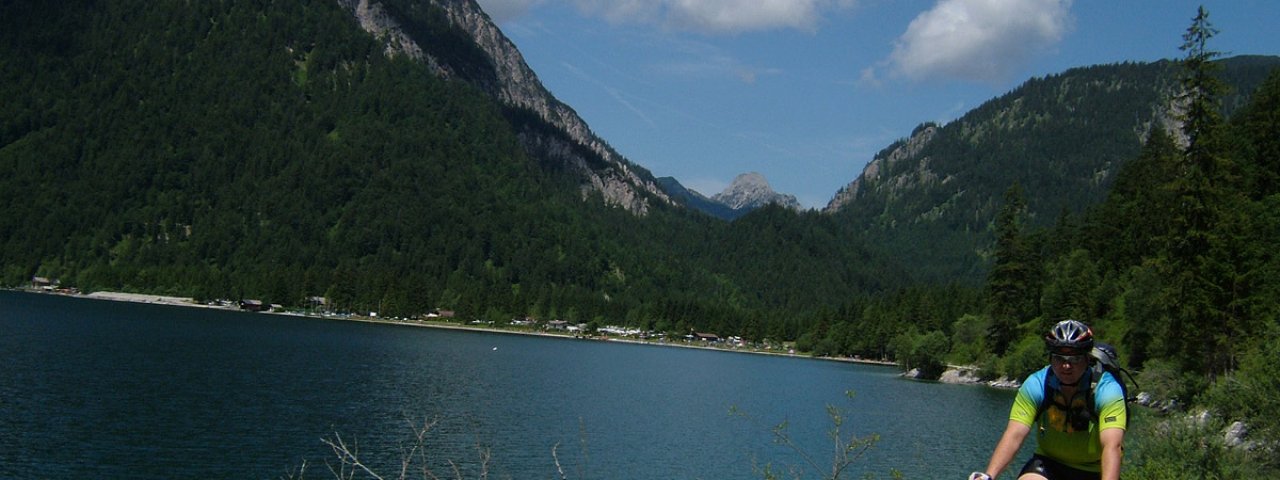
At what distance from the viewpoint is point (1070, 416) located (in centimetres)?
715

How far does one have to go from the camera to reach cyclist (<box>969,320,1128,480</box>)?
22.4ft

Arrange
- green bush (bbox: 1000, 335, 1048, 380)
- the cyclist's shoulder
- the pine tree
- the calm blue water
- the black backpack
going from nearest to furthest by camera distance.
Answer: the black backpack → the cyclist's shoulder → the calm blue water → green bush (bbox: 1000, 335, 1048, 380) → the pine tree

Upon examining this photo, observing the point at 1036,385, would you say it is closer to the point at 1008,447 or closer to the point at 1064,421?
the point at 1064,421

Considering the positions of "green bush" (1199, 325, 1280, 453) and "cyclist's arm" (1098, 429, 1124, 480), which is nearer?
"cyclist's arm" (1098, 429, 1124, 480)

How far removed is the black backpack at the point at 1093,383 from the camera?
22.9 ft

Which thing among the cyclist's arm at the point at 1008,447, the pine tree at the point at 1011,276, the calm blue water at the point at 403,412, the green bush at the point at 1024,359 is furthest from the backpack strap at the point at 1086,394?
the pine tree at the point at 1011,276

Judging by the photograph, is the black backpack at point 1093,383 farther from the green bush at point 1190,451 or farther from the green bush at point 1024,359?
the green bush at point 1024,359

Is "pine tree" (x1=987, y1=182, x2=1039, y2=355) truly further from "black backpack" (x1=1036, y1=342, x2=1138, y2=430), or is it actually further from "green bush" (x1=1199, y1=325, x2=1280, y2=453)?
"black backpack" (x1=1036, y1=342, x2=1138, y2=430)

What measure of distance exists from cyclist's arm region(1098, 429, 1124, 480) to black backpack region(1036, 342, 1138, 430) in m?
0.18

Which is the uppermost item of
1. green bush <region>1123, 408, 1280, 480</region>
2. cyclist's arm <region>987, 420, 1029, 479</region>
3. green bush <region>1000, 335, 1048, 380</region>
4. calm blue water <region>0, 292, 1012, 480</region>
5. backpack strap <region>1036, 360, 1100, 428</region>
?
green bush <region>1000, 335, 1048, 380</region>

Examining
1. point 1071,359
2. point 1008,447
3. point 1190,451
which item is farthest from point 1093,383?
point 1190,451

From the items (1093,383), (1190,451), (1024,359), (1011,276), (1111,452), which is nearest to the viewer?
(1111,452)

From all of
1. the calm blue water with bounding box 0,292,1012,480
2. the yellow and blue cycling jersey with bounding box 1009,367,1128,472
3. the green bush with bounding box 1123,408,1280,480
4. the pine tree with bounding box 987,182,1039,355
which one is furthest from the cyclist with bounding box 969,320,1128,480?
the pine tree with bounding box 987,182,1039,355

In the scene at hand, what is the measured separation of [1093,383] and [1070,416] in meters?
0.34
